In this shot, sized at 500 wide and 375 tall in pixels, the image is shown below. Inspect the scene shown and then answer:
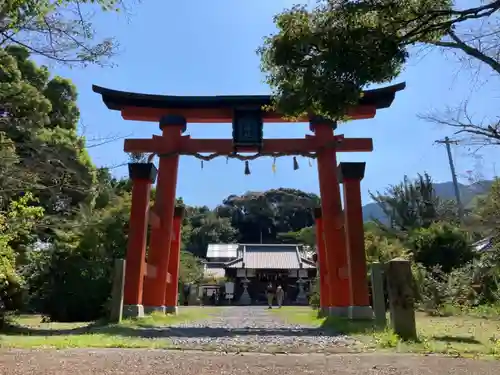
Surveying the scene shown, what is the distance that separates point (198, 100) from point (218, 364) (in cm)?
942

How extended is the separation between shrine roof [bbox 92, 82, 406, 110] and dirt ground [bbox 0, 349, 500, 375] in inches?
342

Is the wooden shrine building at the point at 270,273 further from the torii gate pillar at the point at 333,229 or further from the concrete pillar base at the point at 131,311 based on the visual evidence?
the concrete pillar base at the point at 131,311

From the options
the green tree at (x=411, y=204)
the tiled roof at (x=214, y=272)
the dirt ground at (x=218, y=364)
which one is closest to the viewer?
the dirt ground at (x=218, y=364)

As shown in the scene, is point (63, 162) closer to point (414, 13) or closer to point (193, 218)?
point (414, 13)

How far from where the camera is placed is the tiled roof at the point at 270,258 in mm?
32188

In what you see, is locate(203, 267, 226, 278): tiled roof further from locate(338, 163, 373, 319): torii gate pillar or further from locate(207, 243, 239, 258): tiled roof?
locate(338, 163, 373, 319): torii gate pillar

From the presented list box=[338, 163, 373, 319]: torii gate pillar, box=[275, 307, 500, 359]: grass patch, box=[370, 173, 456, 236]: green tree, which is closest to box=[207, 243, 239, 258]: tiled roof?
box=[370, 173, 456, 236]: green tree

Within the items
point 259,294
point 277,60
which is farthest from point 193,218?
point 277,60

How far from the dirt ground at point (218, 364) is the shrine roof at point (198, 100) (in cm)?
867

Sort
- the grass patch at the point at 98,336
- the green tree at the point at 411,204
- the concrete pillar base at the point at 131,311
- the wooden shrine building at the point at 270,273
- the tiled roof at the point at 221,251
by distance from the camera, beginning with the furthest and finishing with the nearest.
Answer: the tiled roof at the point at 221,251
the wooden shrine building at the point at 270,273
the green tree at the point at 411,204
the concrete pillar base at the point at 131,311
the grass patch at the point at 98,336

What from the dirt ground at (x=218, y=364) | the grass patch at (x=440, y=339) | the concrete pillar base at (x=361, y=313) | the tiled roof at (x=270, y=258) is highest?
the tiled roof at (x=270, y=258)

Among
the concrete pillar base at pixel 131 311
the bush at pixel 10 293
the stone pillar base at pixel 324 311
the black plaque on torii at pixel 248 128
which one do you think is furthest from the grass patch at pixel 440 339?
the bush at pixel 10 293

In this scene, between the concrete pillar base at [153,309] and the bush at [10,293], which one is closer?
the bush at [10,293]

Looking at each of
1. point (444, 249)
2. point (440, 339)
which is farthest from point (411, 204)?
point (440, 339)
